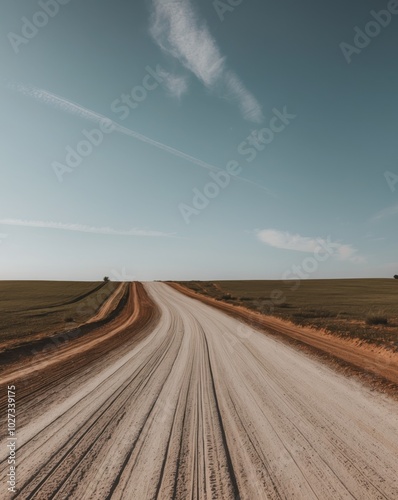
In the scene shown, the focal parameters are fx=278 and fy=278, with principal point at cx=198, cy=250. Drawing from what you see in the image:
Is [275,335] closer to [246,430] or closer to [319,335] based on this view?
[319,335]

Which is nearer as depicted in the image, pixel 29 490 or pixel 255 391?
pixel 29 490

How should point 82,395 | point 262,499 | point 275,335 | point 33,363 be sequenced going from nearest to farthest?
point 262,499 < point 82,395 < point 33,363 < point 275,335

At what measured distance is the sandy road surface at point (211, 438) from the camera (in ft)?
10.6

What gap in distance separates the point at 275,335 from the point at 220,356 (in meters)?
4.89

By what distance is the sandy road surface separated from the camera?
322 cm

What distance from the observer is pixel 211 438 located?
4.22m

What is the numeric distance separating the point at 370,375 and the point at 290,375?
209 cm

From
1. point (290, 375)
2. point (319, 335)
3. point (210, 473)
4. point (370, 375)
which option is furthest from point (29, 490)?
point (319, 335)

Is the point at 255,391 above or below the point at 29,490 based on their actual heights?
below

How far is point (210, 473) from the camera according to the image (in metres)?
3.43

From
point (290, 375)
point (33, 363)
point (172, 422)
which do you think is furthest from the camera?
point (33, 363)

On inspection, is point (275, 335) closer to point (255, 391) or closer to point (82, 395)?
point (255, 391)

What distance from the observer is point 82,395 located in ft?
19.7

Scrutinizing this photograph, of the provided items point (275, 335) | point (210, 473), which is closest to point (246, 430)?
point (210, 473)
